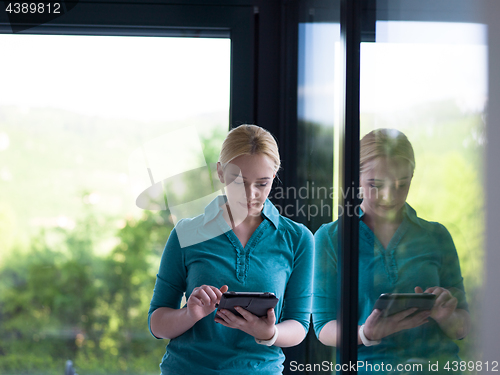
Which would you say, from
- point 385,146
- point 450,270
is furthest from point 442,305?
point 385,146

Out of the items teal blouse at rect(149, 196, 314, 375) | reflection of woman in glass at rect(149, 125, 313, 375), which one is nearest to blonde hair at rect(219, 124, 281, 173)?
reflection of woman in glass at rect(149, 125, 313, 375)

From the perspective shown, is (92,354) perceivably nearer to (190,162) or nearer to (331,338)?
(190,162)

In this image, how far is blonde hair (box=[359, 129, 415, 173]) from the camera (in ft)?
2.60

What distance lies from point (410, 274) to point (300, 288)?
289 mm

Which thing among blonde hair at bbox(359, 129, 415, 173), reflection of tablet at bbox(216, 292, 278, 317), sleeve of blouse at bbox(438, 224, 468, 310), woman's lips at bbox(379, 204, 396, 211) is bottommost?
reflection of tablet at bbox(216, 292, 278, 317)

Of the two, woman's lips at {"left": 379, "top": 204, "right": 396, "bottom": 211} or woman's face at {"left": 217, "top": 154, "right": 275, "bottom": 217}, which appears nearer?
woman's lips at {"left": 379, "top": 204, "right": 396, "bottom": 211}

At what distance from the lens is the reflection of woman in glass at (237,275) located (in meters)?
0.94

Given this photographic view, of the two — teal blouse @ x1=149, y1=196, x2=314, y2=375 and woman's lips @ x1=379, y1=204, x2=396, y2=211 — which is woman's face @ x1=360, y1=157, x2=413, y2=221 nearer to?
woman's lips @ x1=379, y1=204, x2=396, y2=211

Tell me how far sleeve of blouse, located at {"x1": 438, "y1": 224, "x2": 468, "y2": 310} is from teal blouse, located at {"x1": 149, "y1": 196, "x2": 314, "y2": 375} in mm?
341

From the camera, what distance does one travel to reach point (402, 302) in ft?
2.59

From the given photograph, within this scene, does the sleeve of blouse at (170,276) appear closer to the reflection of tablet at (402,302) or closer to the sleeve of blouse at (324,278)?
the sleeve of blouse at (324,278)

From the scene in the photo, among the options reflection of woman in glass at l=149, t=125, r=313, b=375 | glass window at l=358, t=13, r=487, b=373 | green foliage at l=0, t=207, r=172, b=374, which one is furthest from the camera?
green foliage at l=0, t=207, r=172, b=374

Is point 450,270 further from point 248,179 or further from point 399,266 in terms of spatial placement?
point 248,179

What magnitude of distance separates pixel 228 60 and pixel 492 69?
850 mm
